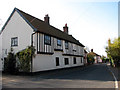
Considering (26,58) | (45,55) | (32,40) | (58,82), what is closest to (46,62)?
(45,55)

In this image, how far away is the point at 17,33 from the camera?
15328 mm

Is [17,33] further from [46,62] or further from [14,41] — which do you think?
[46,62]

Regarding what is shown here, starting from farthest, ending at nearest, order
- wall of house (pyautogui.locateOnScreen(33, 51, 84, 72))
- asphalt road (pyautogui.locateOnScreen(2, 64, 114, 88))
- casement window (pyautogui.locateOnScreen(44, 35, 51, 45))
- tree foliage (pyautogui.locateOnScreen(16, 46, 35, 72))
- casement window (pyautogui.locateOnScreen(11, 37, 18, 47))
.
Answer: casement window (pyautogui.locateOnScreen(11, 37, 18, 47)) → casement window (pyautogui.locateOnScreen(44, 35, 51, 45)) → wall of house (pyautogui.locateOnScreen(33, 51, 84, 72)) → tree foliage (pyautogui.locateOnScreen(16, 46, 35, 72)) → asphalt road (pyautogui.locateOnScreen(2, 64, 114, 88))

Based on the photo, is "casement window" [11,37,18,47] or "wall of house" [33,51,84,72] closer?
"wall of house" [33,51,84,72]

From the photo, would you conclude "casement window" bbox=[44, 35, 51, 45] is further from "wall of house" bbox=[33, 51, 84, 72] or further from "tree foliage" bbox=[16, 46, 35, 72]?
"tree foliage" bbox=[16, 46, 35, 72]

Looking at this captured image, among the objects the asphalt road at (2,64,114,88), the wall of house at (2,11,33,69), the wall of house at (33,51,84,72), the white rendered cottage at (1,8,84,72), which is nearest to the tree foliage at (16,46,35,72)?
the white rendered cottage at (1,8,84,72)

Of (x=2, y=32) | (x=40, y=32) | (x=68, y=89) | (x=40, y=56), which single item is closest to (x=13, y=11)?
(x=2, y=32)

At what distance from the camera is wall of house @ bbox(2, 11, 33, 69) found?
1442cm

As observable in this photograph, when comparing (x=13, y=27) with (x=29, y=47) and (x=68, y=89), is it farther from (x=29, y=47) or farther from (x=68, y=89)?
(x=68, y=89)

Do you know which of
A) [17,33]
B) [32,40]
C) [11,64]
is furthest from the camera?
[17,33]

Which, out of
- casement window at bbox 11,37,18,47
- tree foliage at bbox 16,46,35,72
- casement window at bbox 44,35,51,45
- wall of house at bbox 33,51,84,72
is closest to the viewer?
tree foliage at bbox 16,46,35,72

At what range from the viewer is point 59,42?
729 inches

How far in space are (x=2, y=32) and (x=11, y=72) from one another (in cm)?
658

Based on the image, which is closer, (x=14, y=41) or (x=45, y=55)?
(x=45, y=55)
